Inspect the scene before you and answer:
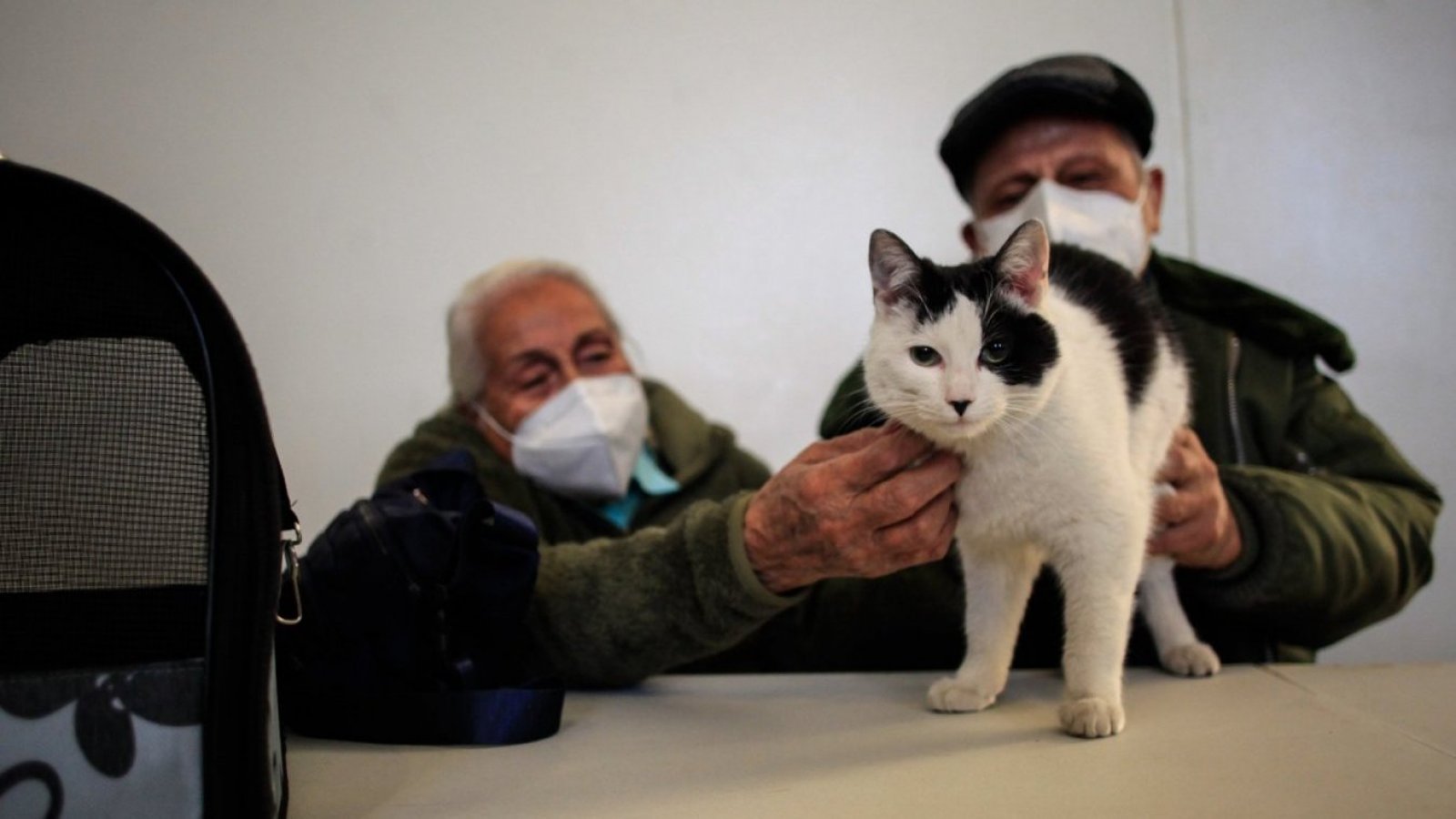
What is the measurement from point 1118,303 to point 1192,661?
49 cm

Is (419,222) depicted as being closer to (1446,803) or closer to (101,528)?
(101,528)

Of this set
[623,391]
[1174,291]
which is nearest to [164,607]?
[623,391]

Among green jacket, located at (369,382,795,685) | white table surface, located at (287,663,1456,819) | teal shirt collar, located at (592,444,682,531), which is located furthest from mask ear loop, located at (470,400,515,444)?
white table surface, located at (287,663,1456,819)

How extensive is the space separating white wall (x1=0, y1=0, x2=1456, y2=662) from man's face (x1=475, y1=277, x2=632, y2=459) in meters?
0.45

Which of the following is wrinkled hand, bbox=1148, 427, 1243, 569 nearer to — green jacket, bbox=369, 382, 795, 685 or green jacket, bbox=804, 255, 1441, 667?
green jacket, bbox=804, 255, 1441, 667

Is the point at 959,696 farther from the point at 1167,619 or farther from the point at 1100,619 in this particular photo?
the point at 1167,619

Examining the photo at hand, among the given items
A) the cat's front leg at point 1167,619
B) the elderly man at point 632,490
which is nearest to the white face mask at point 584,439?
the elderly man at point 632,490

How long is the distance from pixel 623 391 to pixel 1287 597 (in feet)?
3.65

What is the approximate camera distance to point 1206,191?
2373mm

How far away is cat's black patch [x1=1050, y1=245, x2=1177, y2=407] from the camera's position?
1154mm

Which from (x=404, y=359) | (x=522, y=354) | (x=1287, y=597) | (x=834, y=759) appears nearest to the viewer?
(x=834, y=759)

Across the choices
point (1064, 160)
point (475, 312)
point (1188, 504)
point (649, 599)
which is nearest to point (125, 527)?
point (649, 599)

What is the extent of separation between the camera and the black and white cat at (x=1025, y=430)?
0.96 meters

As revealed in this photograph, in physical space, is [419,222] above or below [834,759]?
above
